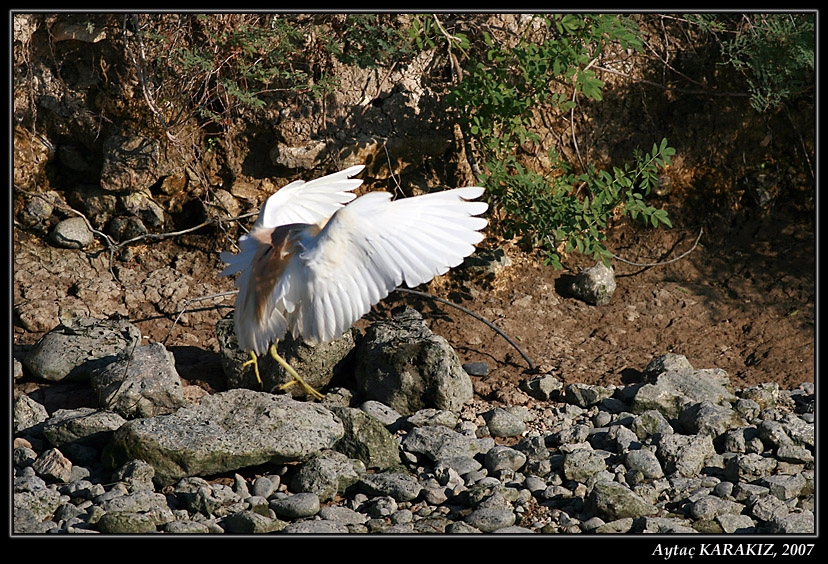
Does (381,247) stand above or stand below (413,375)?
above

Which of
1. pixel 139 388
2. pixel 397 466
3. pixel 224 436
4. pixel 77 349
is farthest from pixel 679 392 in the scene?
pixel 77 349

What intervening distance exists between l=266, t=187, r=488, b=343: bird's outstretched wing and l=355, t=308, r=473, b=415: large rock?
3.43ft

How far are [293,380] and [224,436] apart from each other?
757mm

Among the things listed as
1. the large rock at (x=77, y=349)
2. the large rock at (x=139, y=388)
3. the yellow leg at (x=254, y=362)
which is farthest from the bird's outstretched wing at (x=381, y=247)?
the large rock at (x=77, y=349)

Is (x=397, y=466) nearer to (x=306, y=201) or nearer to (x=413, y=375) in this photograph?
(x=413, y=375)

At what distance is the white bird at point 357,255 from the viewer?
3441mm

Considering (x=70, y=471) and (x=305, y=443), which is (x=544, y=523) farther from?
(x=70, y=471)

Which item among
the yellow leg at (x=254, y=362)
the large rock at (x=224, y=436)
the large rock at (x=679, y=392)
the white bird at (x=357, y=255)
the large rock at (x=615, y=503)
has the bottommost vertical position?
the large rock at (x=615, y=503)

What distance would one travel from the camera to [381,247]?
3.48m

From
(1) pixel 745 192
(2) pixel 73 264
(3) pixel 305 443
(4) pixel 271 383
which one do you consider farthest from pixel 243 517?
(1) pixel 745 192

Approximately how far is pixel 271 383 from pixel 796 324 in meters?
3.05

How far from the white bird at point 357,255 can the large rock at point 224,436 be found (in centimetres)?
43

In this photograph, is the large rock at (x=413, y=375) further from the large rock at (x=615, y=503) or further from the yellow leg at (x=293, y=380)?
the large rock at (x=615, y=503)

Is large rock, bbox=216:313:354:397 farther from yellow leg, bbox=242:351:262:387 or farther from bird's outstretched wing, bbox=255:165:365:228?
bird's outstretched wing, bbox=255:165:365:228
